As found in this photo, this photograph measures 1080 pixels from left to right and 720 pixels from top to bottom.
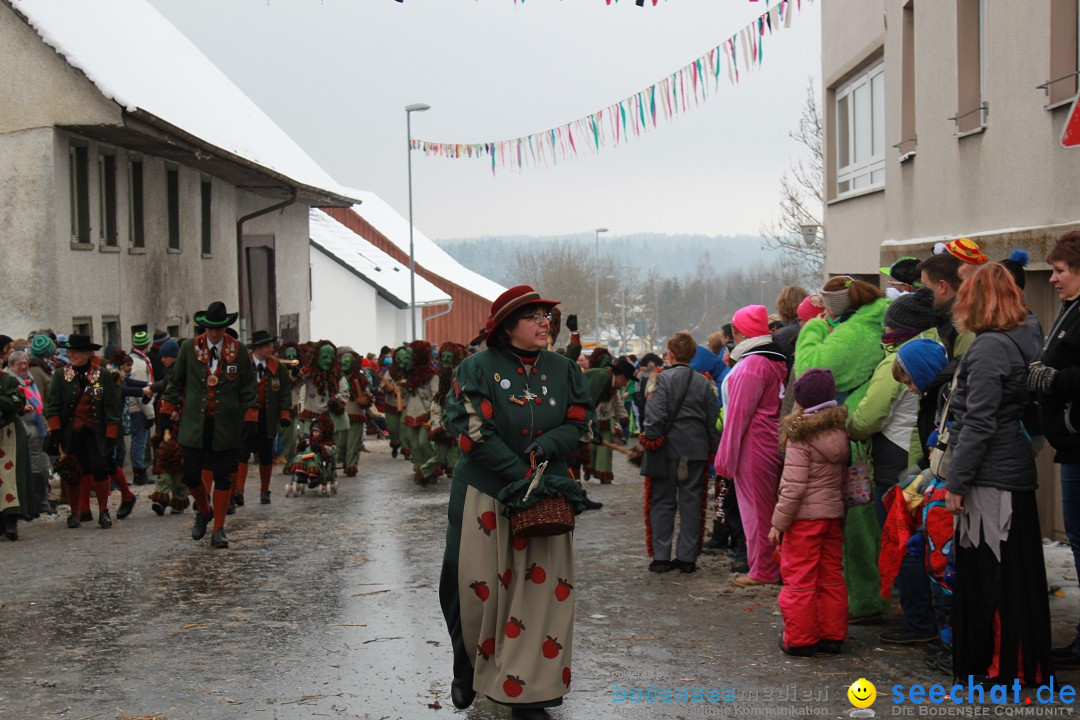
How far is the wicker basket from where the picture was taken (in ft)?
20.5

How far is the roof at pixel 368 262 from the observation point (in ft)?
175

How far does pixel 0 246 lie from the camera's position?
19.9 m

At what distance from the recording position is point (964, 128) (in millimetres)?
12609

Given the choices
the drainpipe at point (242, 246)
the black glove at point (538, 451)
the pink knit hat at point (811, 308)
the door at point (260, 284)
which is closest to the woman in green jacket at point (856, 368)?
the pink knit hat at point (811, 308)

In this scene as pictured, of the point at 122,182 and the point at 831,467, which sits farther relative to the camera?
the point at 122,182

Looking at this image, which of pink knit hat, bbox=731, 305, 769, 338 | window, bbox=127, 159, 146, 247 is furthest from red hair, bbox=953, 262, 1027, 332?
window, bbox=127, 159, 146, 247

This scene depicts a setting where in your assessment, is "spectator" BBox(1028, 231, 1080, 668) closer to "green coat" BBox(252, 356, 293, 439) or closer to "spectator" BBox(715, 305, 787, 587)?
"spectator" BBox(715, 305, 787, 587)

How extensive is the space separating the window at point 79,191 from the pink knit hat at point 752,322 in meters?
13.8

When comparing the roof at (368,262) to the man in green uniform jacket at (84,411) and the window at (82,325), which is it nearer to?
the window at (82,325)

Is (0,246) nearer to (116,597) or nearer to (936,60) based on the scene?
(116,597)

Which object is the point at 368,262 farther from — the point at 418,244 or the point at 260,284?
the point at 260,284

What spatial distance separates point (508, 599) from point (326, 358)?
11443 mm

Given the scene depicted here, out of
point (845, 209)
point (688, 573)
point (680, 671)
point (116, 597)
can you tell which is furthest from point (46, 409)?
point (845, 209)

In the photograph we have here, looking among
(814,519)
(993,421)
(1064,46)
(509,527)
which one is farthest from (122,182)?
(993,421)
